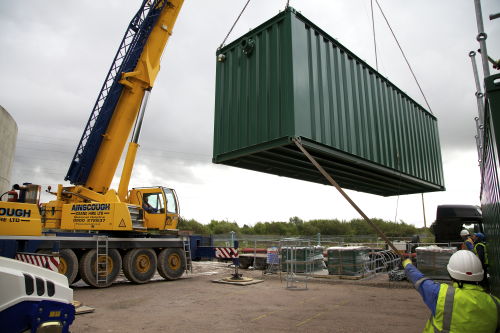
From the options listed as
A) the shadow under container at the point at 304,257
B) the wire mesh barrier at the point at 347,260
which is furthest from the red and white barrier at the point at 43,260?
the shadow under container at the point at 304,257

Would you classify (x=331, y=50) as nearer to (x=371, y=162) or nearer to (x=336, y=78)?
(x=336, y=78)

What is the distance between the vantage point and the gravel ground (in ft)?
17.8

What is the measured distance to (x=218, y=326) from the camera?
540 centimetres

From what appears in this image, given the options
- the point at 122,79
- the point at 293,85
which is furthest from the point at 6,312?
the point at 122,79

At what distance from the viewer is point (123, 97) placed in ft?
33.5

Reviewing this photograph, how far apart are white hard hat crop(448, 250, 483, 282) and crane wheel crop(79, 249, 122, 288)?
28.3ft

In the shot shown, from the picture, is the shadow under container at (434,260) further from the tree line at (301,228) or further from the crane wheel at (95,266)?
the tree line at (301,228)

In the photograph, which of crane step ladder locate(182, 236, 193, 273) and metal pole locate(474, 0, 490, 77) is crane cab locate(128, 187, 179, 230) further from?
metal pole locate(474, 0, 490, 77)

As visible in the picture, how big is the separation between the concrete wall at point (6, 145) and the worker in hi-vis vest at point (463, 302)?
14.2m

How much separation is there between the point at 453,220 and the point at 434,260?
2.76 m

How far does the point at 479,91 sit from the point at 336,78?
238 cm

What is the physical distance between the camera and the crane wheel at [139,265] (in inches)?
382

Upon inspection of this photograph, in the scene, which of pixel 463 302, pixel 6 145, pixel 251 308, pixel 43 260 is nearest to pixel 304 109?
pixel 463 302

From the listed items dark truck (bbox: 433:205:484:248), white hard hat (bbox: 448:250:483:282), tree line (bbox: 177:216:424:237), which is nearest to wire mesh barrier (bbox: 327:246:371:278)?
dark truck (bbox: 433:205:484:248)
